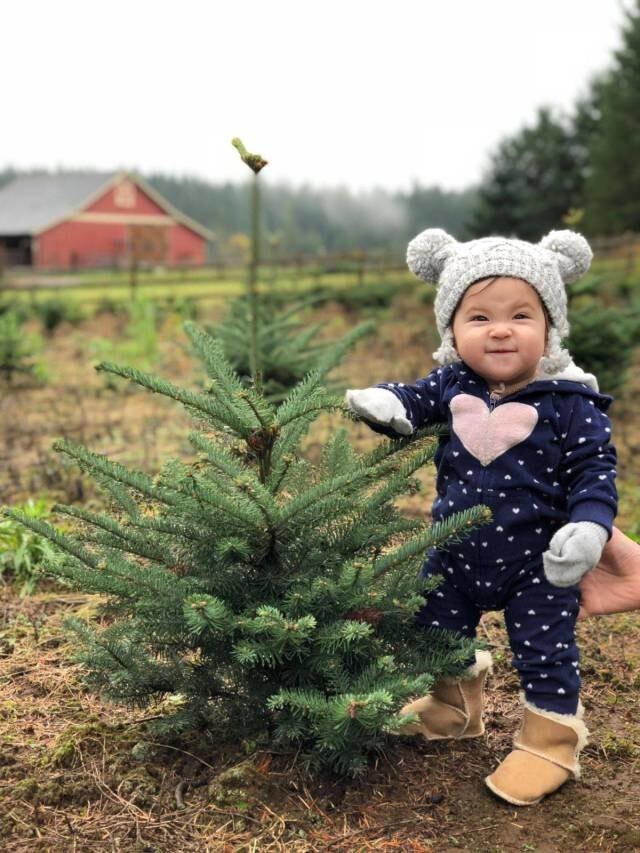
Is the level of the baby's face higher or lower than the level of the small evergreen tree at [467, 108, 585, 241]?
lower

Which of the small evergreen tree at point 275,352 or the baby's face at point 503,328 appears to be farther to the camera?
the small evergreen tree at point 275,352

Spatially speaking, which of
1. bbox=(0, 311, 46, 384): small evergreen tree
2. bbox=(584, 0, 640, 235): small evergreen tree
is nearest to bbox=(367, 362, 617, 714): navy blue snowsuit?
bbox=(0, 311, 46, 384): small evergreen tree

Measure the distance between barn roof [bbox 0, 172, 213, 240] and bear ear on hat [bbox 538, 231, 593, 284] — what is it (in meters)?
35.5

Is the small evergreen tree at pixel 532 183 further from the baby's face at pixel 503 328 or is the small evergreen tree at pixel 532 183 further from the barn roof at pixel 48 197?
the baby's face at pixel 503 328

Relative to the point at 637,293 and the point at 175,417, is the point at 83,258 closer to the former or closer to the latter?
the point at 637,293

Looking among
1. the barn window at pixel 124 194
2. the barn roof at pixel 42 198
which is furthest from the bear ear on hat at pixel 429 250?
the barn window at pixel 124 194

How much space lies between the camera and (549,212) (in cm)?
3703

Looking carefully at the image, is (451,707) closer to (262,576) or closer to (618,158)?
(262,576)

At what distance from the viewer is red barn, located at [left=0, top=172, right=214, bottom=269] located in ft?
120

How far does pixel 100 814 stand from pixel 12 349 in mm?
7655

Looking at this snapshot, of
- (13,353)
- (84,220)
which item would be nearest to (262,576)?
(13,353)

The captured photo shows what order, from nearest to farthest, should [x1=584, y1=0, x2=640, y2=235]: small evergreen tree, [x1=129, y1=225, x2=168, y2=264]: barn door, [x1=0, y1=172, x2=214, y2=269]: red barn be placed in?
[x1=584, y1=0, x2=640, y2=235]: small evergreen tree < [x1=0, y1=172, x2=214, y2=269]: red barn < [x1=129, y1=225, x2=168, y2=264]: barn door

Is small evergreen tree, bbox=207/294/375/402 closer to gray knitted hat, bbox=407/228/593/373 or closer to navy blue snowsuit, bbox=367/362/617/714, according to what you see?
gray knitted hat, bbox=407/228/593/373

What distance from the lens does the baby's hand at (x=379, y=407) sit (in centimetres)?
239
